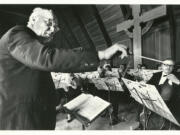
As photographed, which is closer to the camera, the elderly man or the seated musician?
the elderly man

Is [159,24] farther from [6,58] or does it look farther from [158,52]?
[6,58]

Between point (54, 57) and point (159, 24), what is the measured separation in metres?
3.22

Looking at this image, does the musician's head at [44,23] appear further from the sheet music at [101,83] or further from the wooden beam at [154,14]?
the wooden beam at [154,14]

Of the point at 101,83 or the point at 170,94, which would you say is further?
the point at 101,83

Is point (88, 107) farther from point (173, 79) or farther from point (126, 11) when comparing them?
point (126, 11)

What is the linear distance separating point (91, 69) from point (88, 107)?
53 centimetres

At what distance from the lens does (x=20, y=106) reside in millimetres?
1145

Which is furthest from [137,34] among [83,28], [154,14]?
[83,28]

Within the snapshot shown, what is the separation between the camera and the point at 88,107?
4.57 ft

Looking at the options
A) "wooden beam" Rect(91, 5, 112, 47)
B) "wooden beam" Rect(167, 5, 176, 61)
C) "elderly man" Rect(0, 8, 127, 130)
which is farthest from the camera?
"wooden beam" Rect(91, 5, 112, 47)

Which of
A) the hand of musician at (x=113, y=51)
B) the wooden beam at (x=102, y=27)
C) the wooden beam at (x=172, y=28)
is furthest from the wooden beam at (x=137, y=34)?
the hand of musician at (x=113, y=51)

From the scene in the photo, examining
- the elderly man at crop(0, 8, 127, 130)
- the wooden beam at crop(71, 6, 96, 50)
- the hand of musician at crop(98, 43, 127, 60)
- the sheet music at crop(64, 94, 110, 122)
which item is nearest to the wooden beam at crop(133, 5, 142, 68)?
the wooden beam at crop(71, 6, 96, 50)

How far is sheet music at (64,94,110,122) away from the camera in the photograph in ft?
4.40

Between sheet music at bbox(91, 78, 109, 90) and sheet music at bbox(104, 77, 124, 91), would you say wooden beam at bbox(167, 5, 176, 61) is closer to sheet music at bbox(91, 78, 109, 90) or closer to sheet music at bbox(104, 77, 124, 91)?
sheet music at bbox(104, 77, 124, 91)
